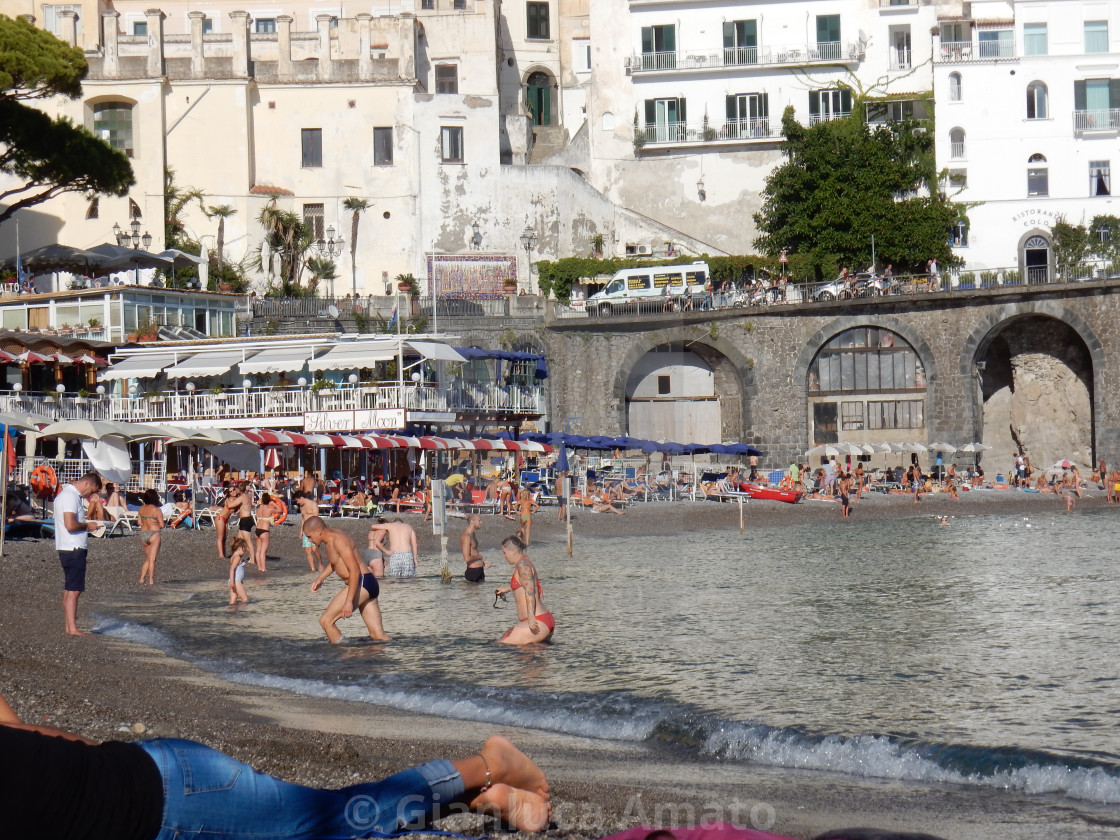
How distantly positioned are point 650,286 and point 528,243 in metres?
4.98

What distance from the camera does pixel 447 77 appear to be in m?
50.2

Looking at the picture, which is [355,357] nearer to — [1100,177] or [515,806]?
[1100,177]

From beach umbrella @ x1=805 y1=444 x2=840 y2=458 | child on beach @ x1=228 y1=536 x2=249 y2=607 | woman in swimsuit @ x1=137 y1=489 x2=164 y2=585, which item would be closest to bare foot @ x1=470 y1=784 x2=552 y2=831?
child on beach @ x1=228 y1=536 x2=249 y2=607

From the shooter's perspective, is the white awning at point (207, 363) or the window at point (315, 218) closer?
the white awning at point (207, 363)

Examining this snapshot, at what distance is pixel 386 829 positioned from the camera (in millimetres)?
4074

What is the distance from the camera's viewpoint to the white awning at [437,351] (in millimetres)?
34312

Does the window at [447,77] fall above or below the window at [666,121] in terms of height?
above

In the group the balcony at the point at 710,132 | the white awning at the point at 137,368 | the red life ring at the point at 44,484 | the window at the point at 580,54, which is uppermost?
the window at the point at 580,54

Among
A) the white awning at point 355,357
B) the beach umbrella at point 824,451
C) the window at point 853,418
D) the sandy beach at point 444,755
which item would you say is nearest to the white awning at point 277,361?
the white awning at point 355,357

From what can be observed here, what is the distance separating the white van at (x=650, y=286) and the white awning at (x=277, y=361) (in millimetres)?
12266

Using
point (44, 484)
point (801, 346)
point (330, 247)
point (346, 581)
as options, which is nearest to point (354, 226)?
point (330, 247)

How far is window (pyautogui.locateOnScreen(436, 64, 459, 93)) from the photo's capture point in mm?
50094

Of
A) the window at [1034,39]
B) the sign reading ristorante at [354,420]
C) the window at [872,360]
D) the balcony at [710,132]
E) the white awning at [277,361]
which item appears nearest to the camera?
the sign reading ristorante at [354,420]

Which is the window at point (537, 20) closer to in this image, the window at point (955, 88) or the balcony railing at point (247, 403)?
the window at point (955, 88)
